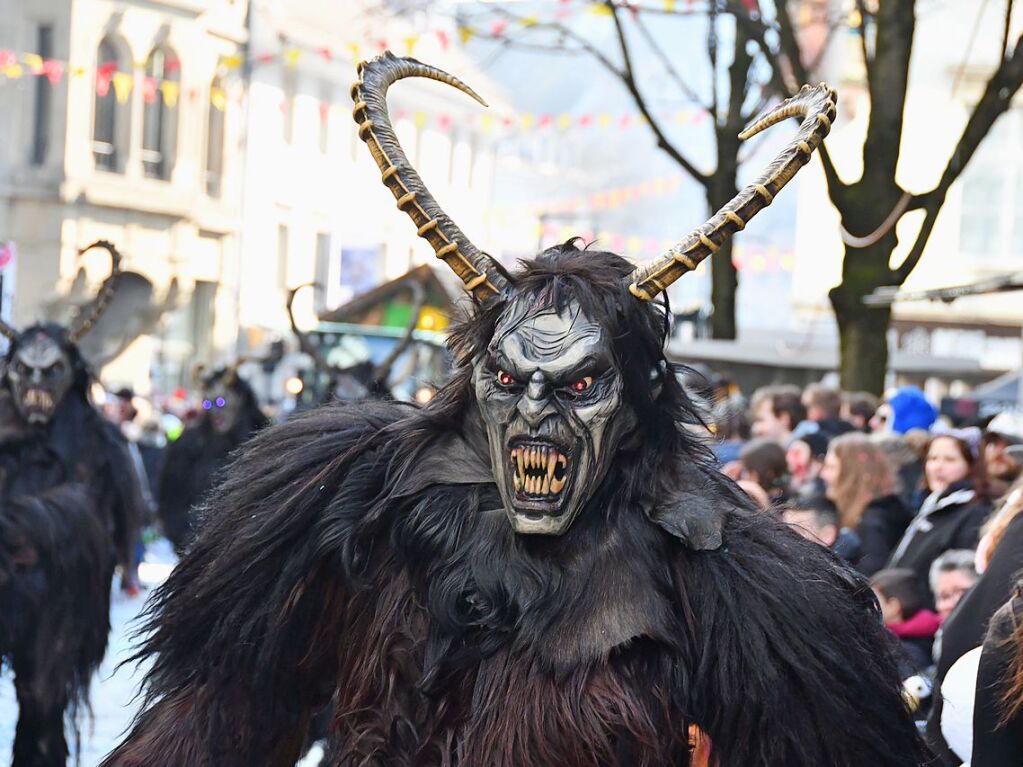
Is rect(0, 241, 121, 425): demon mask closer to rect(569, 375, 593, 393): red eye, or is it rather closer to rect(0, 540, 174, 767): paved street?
rect(0, 540, 174, 767): paved street

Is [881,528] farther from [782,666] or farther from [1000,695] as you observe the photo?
[782,666]

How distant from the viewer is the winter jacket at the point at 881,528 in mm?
7500

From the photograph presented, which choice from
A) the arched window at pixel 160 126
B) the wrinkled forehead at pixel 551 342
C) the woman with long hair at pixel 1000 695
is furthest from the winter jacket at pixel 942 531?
the arched window at pixel 160 126

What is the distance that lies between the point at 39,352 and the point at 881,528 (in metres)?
3.73

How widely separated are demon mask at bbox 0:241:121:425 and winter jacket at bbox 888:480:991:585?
3590 mm

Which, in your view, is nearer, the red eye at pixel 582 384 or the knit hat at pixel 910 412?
the red eye at pixel 582 384

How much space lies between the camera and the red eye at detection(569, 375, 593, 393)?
338cm

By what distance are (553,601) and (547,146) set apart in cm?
5532

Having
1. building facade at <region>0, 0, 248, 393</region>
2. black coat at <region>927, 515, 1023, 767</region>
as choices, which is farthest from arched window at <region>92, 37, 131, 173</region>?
black coat at <region>927, 515, 1023, 767</region>

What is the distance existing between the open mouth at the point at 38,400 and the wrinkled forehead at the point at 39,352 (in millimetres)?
128

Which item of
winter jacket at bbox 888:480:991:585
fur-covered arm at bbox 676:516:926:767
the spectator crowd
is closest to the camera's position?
fur-covered arm at bbox 676:516:926:767

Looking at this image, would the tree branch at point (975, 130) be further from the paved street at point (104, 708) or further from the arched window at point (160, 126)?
the arched window at point (160, 126)

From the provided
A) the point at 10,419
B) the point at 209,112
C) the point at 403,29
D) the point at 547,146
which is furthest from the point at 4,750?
the point at 547,146

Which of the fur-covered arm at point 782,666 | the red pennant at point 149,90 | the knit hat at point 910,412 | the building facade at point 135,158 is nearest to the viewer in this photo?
the fur-covered arm at point 782,666
